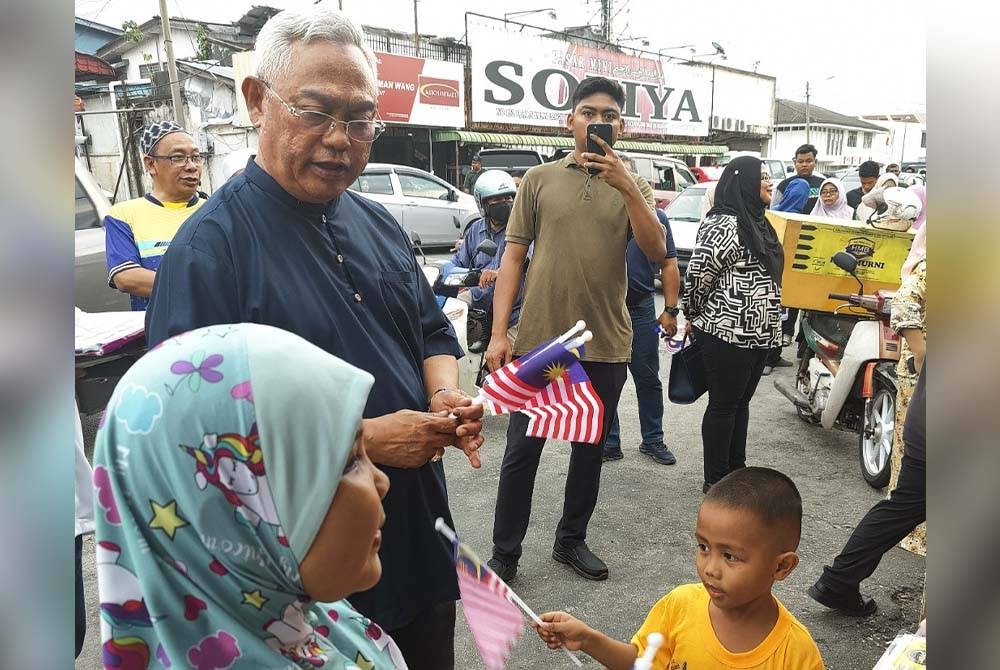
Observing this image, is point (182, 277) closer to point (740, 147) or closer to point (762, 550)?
→ point (762, 550)

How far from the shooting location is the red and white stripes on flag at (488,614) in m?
1.59

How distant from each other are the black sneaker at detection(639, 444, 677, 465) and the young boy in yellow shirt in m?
2.79

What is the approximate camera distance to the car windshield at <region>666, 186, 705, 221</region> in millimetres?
11000

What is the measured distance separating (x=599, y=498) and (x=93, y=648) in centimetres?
250

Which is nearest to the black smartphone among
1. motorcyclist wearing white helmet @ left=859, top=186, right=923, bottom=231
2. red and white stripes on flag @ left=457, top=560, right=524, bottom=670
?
red and white stripes on flag @ left=457, top=560, right=524, bottom=670

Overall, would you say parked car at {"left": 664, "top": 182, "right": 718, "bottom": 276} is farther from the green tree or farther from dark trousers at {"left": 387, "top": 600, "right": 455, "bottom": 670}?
the green tree

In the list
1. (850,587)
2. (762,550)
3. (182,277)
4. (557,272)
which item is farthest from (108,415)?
(850,587)

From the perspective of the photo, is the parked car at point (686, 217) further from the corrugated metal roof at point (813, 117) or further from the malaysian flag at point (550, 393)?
the corrugated metal roof at point (813, 117)

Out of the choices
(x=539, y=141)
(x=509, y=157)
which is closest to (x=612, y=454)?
(x=509, y=157)

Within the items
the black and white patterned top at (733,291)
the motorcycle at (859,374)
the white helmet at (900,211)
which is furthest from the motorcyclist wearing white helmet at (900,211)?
the black and white patterned top at (733,291)

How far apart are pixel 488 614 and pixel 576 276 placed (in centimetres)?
175

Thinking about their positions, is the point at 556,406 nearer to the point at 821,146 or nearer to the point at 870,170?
the point at 870,170

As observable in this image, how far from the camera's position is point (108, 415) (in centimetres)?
92

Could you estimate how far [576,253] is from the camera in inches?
121
